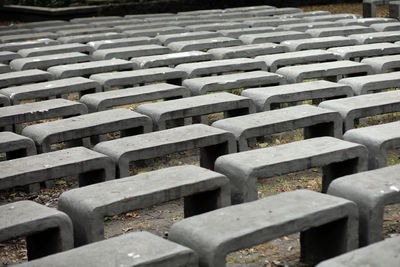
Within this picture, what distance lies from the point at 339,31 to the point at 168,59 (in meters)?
3.43

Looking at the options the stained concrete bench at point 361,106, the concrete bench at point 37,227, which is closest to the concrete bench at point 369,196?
the concrete bench at point 37,227

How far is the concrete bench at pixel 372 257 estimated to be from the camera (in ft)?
11.2

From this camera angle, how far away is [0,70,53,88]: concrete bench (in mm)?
8438

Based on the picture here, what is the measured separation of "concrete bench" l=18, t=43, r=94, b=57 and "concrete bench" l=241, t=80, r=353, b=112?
4048mm

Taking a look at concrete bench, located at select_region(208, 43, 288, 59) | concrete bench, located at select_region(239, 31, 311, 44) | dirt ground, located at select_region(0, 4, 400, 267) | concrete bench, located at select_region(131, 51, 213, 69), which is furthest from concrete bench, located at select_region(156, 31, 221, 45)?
dirt ground, located at select_region(0, 4, 400, 267)

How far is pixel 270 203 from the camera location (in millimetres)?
4203

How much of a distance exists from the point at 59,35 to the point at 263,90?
636cm

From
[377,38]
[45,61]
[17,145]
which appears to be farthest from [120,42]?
[17,145]

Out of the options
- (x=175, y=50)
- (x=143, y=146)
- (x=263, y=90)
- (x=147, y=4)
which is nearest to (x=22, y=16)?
(x=147, y=4)

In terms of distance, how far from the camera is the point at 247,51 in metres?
9.82

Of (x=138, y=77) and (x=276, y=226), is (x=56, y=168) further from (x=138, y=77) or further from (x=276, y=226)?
(x=138, y=77)

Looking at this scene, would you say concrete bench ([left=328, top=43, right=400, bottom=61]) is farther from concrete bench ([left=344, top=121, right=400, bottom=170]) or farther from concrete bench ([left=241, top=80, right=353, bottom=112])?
concrete bench ([left=344, top=121, right=400, bottom=170])

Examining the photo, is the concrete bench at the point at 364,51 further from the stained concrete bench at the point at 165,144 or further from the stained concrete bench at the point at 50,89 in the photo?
the stained concrete bench at the point at 165,144

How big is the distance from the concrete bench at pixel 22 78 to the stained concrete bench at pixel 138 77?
64cm
